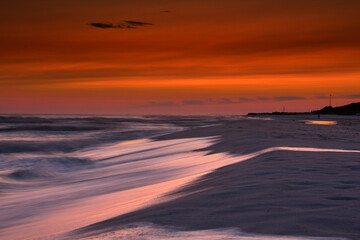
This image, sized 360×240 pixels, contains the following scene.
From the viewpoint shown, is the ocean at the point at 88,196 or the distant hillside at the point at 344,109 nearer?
the ocean at the point at 88,196

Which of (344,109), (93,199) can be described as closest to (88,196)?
(93,199)

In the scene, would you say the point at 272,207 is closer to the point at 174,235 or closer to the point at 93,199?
the point at 174,235

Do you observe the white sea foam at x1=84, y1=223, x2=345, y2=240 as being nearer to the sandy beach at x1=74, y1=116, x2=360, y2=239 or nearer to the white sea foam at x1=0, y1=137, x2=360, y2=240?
the white sea foam at x1=0, y1=137, x2=360, y2=240

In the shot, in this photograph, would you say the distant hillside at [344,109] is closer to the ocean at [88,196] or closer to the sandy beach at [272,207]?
the ocean at [88,196]

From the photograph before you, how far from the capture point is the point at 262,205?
4.27m

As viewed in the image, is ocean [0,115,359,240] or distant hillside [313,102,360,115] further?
distant hillside [313,102,360,115]

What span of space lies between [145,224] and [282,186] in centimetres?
205

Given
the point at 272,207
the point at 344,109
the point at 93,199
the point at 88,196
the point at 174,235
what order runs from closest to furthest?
the point at 174,235 < the point at 272,207 < the point at 93,199 < the point at 88,196 < the point at 344,109

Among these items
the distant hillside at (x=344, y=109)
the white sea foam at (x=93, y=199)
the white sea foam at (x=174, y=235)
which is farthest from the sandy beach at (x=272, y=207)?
the distant hillside at (x=344, y=109)

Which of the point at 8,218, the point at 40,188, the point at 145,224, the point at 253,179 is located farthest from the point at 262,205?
the point at 40,188

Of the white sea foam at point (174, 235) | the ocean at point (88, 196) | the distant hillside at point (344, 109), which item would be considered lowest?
the ocean at point (88, 196)

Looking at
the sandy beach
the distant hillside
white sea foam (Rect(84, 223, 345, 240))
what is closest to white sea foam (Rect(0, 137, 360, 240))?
white sea foam (Rect(84, 223, 345, 240))

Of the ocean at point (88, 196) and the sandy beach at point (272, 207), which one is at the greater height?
the sandy beach at point (272, 207)

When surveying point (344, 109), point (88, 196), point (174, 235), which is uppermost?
point (344, 109)
